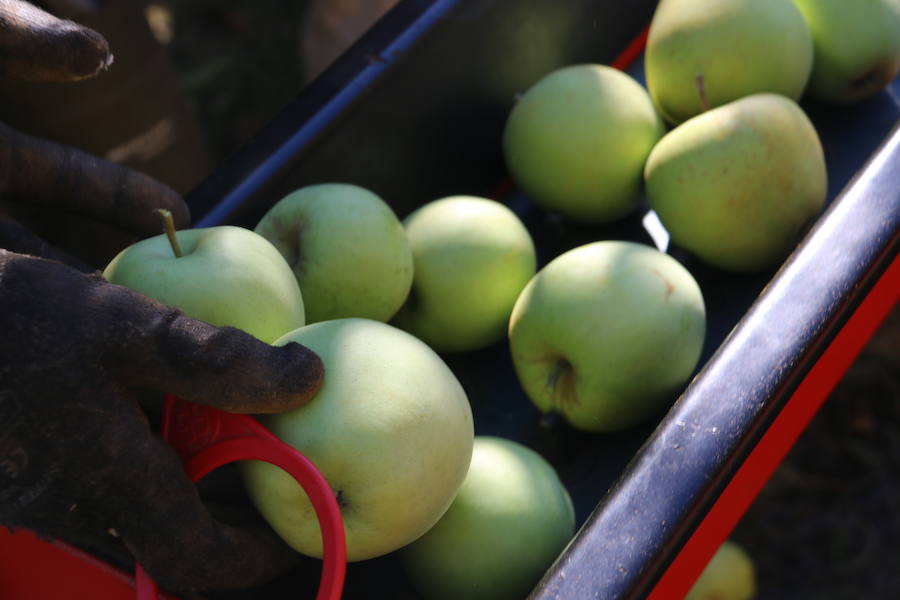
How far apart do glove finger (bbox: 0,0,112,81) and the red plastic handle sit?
29 centimetres

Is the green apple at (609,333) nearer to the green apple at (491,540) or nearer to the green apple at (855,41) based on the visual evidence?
the green apple at (491,540)

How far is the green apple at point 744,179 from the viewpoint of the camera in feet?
3.32

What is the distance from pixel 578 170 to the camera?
1.17 metres

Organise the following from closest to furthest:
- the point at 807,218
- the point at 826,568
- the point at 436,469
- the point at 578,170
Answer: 1. the point at 436,469
2. the point at 807,218
3. the point at 578,170
4. the point at 826,568

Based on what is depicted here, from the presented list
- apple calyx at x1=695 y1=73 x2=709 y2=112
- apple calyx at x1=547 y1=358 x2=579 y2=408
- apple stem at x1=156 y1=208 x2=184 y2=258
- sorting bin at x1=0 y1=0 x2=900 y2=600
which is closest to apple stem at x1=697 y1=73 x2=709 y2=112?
apple calyx at x1=695 y1=73 x2=709 y2=112

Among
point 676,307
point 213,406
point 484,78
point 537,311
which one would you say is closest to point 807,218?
point 676,307

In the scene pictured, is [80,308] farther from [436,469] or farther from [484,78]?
[484,78]

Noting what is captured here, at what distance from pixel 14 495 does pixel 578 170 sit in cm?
80

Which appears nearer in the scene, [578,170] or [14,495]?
[14,495]

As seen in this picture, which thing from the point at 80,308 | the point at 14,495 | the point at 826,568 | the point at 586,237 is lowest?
the point at 826,568

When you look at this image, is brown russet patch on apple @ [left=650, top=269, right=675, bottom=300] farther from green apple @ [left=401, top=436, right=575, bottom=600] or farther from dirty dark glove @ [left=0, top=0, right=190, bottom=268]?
dirty dark glove @ [left=0, top=0, right=190, bottom=268]

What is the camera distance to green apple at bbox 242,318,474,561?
0.67 meters

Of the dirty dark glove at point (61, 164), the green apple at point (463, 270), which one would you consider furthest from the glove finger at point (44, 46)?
the green apple at point (463, 270)

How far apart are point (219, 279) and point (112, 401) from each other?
0.16m
